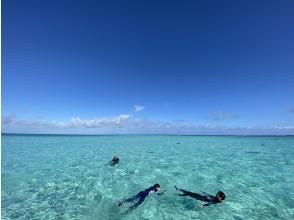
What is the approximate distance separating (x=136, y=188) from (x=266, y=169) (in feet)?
40.9

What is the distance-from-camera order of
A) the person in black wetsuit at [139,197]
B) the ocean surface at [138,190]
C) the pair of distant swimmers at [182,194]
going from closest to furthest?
the ocean surface at [138,190]
the pair of distant swimmers at [182,194]
the person in black wetsuit at [139,197]

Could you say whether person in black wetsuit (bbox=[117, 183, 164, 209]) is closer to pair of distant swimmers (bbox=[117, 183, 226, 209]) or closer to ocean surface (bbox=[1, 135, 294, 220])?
pair of distant swimmers (bbox=[117, 183, 226, 209])

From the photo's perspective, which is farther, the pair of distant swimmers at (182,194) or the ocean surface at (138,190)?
the pair of distant swimmers at (182,194)

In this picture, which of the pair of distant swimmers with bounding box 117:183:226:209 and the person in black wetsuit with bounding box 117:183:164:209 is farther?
the person in black wetsuit with bounding box 117:183:164:209

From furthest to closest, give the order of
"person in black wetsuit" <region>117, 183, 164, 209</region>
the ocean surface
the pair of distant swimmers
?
"person in black wetsuit" <region>117, 183, 164, 209</region>, the pair of distant swimmers, the ocean surface

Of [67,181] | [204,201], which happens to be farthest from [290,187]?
[67,181]

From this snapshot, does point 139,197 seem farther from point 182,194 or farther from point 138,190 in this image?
point 182,194

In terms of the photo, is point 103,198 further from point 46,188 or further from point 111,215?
point 46,188

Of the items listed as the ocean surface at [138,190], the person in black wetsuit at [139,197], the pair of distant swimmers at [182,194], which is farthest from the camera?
the person in black wetsuit at [139,197]

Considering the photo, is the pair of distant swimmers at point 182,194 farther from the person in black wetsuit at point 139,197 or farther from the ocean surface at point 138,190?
the ocean surface at point 138,190

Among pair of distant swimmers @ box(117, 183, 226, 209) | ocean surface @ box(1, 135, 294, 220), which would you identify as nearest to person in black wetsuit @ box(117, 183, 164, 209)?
pair of distant swimmers @ box(117, 183, 226, 209)

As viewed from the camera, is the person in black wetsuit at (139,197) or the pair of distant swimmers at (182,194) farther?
the person in black wetsuit at (139,197)

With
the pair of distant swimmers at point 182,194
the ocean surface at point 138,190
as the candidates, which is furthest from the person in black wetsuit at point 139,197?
the ocean surface at point 138,190

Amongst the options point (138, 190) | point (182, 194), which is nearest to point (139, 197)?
point (138, 190)
